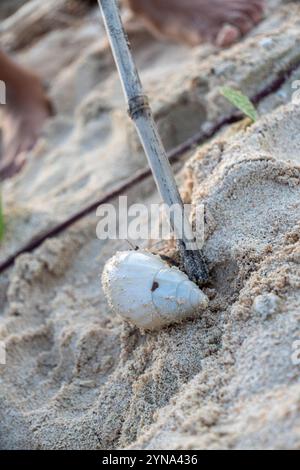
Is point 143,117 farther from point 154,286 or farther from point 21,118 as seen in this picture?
point 21,118

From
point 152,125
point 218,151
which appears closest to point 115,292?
point 152,125

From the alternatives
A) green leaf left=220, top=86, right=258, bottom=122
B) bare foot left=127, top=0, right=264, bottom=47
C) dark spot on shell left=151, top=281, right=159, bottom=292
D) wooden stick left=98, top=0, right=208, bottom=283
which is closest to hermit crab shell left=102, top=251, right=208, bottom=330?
dark spot on shell left=151, top=281, right=159, bottom=292

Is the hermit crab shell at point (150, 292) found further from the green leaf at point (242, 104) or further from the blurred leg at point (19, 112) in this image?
the blurred leg at point (19, 112)

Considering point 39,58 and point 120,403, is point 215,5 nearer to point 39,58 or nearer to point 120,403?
point 39,58

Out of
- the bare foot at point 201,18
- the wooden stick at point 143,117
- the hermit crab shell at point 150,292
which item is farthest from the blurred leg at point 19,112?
the hermit crab shell at point 150,292

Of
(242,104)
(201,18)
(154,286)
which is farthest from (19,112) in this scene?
(154,286)

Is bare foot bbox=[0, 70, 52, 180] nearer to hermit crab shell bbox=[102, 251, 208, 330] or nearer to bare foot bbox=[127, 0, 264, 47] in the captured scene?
bare foot bbox=[127, 0, 264, 47]
